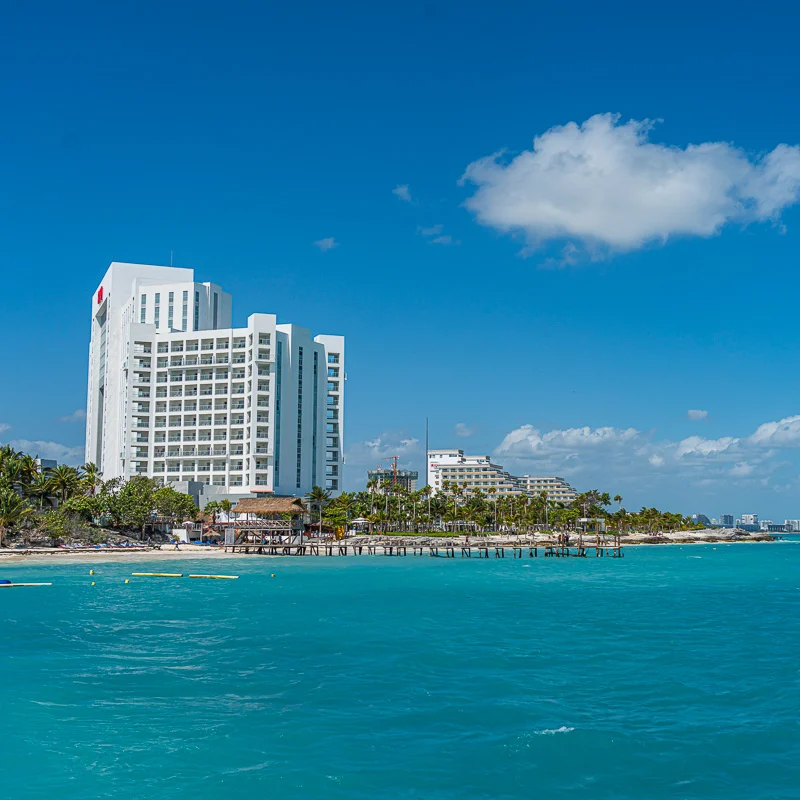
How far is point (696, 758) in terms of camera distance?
18938mm

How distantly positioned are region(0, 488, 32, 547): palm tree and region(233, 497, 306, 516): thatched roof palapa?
Result: 105ft

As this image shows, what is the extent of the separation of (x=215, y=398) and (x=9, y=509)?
51708 mm

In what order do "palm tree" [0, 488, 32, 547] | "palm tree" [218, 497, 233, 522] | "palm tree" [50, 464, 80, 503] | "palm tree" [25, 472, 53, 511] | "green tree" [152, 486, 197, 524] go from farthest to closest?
1. "palm tree" [218, 497, 233, 522]
2. "green tree" [152, 486, 197, 524]
3. "palm tree" [50, 464, 80, 503]
4. "palm tree" [25, 472, 53, 511]
5. "palm tree" [0, 488, 32, 547]

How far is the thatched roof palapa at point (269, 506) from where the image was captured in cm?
11044

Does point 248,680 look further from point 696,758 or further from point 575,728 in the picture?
point 696,758

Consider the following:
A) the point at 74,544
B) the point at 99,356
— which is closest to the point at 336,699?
the point at 74,544

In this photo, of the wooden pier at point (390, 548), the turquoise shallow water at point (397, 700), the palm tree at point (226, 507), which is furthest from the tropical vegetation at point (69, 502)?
the turquoise shallow water at point (397, 700)

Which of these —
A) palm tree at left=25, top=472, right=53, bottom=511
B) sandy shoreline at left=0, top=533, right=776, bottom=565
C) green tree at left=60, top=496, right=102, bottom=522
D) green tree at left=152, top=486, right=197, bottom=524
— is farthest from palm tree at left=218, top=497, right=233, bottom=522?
palm tree at left=25, top=472, right=53, bottom=511

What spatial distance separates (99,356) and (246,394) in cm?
4538

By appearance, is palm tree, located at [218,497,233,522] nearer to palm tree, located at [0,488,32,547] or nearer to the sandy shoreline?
the sandy shoreline

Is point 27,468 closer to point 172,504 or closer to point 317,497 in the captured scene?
point 172,504

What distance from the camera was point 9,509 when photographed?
83625 millimetres

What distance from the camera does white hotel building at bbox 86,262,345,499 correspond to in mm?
130125

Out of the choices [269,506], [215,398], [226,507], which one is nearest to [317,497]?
A: [226,507]
